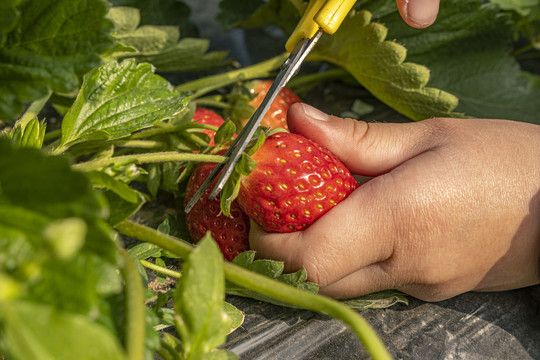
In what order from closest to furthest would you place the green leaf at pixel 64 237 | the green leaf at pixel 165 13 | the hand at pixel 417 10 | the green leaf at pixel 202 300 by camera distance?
the green leaf at pixel 64 237 < the green leaf at pixel 202 300 < the hand at pixel 417 10 < the green leaf at pixel 165 13

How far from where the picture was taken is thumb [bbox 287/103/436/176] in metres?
0.66

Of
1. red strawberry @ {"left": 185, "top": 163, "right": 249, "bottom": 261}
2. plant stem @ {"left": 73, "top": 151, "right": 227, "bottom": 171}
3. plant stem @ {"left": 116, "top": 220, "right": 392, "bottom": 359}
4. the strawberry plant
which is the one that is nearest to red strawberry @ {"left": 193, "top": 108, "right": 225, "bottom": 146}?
the strawberry plant

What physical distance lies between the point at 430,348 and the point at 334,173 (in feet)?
0.71

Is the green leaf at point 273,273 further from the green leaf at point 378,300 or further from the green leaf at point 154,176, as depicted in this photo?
the green leaf at point 154,176

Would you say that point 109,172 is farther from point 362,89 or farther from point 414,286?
point 362,89

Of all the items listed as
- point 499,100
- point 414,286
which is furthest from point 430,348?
point 499,100

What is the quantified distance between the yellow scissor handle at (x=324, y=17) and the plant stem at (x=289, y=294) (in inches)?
11.8

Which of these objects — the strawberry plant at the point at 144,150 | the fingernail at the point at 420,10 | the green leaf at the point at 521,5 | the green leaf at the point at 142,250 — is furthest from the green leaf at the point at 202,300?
the green leaf at the point at 521,5

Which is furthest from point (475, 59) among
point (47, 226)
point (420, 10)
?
point (47, 226)

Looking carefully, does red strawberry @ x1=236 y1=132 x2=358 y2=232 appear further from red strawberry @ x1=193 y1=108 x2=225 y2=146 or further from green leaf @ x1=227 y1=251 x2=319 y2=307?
red strawberry @ x1=193 y1=108 x2=225 y2=146

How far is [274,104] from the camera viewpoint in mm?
890

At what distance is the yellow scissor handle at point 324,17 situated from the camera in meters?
0.60

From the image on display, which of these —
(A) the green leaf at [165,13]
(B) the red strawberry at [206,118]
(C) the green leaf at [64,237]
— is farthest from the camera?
(A) the green leaf at [165,13]

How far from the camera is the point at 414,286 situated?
0.65 m
